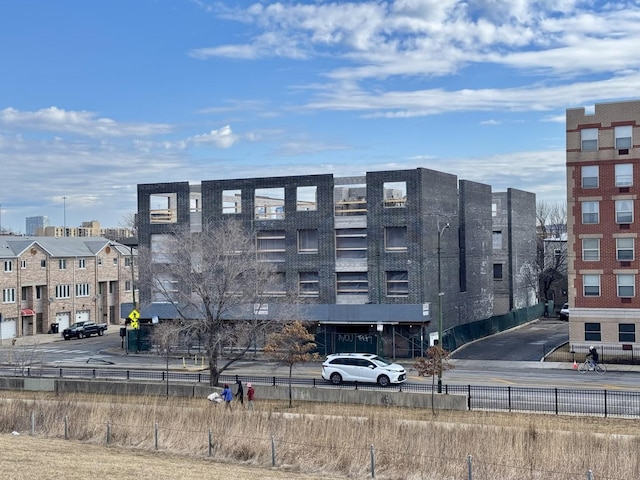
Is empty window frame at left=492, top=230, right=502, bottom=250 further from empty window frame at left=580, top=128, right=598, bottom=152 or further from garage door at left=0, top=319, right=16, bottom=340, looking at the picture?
garage door at left=0, top=319, right=16, bottom=340

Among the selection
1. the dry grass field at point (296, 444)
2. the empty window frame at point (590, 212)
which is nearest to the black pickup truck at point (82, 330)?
the dry grass field at point (296, 444)

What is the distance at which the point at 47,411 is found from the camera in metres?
33.6

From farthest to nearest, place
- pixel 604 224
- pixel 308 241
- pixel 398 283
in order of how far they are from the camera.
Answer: pixel 308 241 < pixel 398 283 < pixel 604 224

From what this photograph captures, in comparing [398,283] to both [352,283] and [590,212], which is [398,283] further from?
[590,212]

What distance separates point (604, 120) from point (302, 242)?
23.0m

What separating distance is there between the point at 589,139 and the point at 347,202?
57.7 feet

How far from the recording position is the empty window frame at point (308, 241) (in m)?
61.6

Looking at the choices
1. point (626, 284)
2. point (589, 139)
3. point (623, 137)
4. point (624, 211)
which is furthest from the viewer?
point (589, 139)

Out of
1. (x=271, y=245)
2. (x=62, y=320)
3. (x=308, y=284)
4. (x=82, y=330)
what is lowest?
(x=82, y=330)

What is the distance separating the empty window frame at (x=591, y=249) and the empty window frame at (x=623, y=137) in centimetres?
643

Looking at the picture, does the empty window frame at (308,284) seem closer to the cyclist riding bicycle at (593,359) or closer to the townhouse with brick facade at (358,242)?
the townhouse with brick facade at (358,242)

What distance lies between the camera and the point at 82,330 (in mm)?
78750

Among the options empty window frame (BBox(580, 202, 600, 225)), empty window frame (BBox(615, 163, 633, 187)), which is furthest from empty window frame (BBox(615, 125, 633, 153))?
empty window frame (BBox(580, 202, 600, 225))

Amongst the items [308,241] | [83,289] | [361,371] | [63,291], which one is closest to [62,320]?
[63,291]
